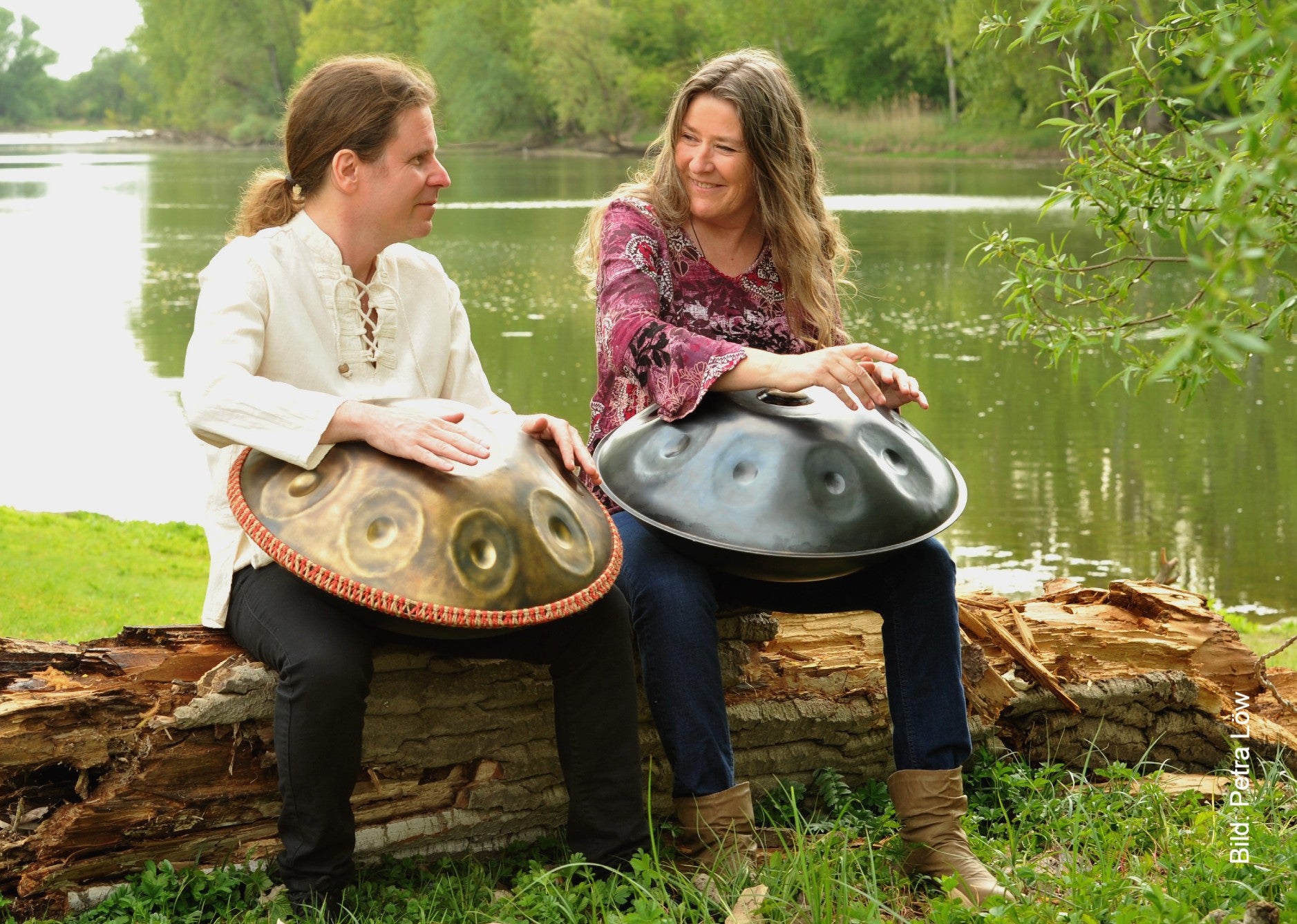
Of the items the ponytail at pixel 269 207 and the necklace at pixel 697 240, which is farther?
Answer: the necklace at pixel 697 240

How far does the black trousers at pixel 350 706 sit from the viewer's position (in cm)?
243

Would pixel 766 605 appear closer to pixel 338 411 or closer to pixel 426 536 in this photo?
pixel 426 536

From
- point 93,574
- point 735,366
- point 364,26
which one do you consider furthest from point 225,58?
point 735,366

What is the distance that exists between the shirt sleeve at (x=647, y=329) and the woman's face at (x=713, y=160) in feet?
0.44

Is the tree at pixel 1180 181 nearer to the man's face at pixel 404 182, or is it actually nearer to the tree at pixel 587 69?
the man's face at pixel 404 182

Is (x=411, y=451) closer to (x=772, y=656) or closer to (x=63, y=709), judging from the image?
(x=63, y=709)

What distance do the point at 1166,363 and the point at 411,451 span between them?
1.53 m

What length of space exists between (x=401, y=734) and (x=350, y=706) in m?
0.33

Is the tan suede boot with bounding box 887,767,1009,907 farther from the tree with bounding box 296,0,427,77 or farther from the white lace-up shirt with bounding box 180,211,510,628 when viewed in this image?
the tree with bounding box 296,0,427,77

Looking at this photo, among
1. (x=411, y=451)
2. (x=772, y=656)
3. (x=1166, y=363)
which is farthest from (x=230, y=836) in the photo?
(x=1166, y=363)

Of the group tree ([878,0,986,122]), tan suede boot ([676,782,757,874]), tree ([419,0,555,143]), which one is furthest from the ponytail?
tree ([419,0,555,143])

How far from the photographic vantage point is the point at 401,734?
2.75 m

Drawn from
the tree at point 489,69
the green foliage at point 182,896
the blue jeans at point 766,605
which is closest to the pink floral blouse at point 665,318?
the blue jeans at point 766,605

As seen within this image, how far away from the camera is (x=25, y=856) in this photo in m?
2.58
